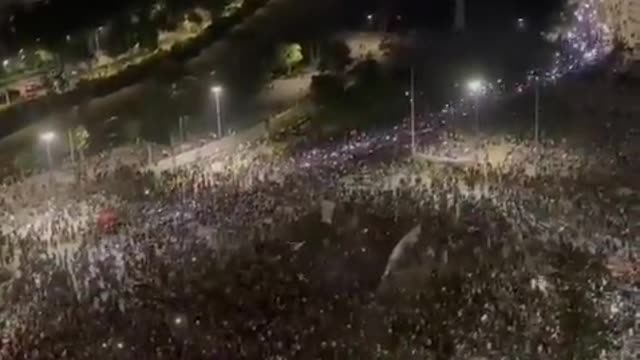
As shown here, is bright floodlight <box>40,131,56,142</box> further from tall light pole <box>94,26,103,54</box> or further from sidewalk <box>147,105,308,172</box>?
tall light pole <box>94,26,103,54</box>

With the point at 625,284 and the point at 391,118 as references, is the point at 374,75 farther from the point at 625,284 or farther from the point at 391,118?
the point at 625,284

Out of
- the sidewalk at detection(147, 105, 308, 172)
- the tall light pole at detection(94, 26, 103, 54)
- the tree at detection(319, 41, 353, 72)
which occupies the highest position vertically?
the tall light pole at detection(94, 26, 103, 54)

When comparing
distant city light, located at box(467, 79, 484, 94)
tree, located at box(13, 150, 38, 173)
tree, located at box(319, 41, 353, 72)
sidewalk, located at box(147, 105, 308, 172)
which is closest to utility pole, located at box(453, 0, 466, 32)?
tree, located at box(319, 41, 353, 72)

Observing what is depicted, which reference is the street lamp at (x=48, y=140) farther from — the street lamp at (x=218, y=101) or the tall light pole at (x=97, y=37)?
the tall light pole at (x=97, y=37)

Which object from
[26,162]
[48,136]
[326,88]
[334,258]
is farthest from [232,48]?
[334,258]

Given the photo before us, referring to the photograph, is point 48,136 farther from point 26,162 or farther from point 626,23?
point 626,23
